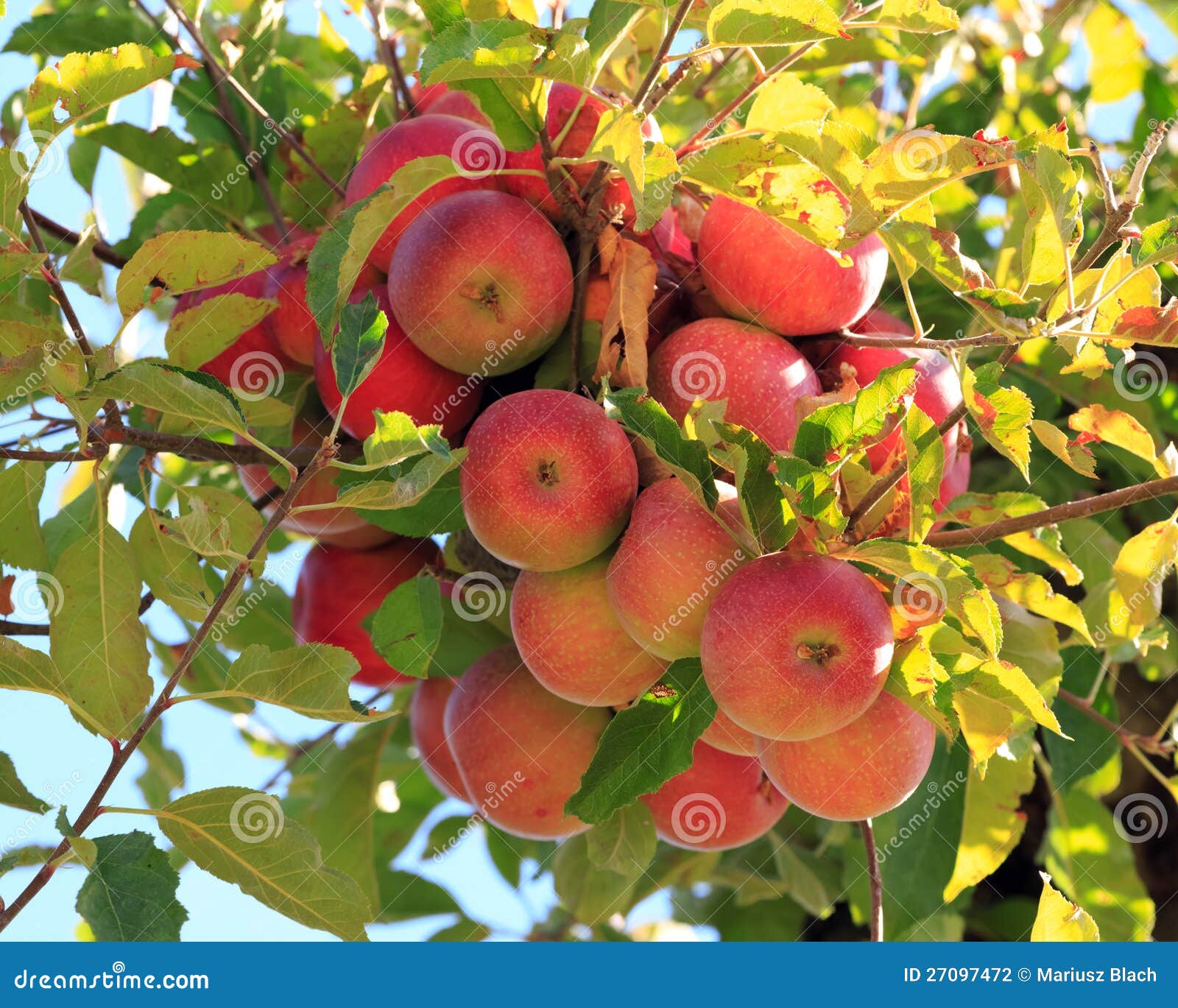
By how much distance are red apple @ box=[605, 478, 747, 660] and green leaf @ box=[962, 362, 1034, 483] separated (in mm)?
239

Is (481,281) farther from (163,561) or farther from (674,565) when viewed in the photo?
(163,561)

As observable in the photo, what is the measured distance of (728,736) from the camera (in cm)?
128

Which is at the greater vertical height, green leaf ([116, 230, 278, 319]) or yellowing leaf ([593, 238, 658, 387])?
green leaf ([116, 230, 278, 319])

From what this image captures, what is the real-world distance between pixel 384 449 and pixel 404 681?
866mm

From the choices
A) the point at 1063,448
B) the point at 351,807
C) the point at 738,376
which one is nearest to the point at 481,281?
the point at 738,376

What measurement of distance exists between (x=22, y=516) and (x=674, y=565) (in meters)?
0.80

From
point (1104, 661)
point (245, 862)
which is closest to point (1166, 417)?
point (1104, 661)

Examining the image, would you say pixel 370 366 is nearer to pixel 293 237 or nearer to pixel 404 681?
pixel 293 237

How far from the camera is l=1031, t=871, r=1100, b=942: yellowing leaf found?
120 cm

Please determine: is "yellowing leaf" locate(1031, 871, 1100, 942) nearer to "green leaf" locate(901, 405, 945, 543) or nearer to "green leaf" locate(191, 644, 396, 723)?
"green leaf" locate(901, 405, 945, 543)

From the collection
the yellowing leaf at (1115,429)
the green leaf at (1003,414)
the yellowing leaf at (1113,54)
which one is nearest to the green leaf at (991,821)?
the yellowing leaf at (1115,429)

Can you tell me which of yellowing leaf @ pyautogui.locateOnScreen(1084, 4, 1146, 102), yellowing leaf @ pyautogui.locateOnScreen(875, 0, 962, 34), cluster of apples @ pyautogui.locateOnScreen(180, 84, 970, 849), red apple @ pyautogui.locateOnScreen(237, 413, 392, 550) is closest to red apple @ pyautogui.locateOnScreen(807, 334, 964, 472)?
cluster of apples @ pyautogui.locateOnScreen(180, 84, 970, 849)

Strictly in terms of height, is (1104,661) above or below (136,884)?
below

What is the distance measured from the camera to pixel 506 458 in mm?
1183
